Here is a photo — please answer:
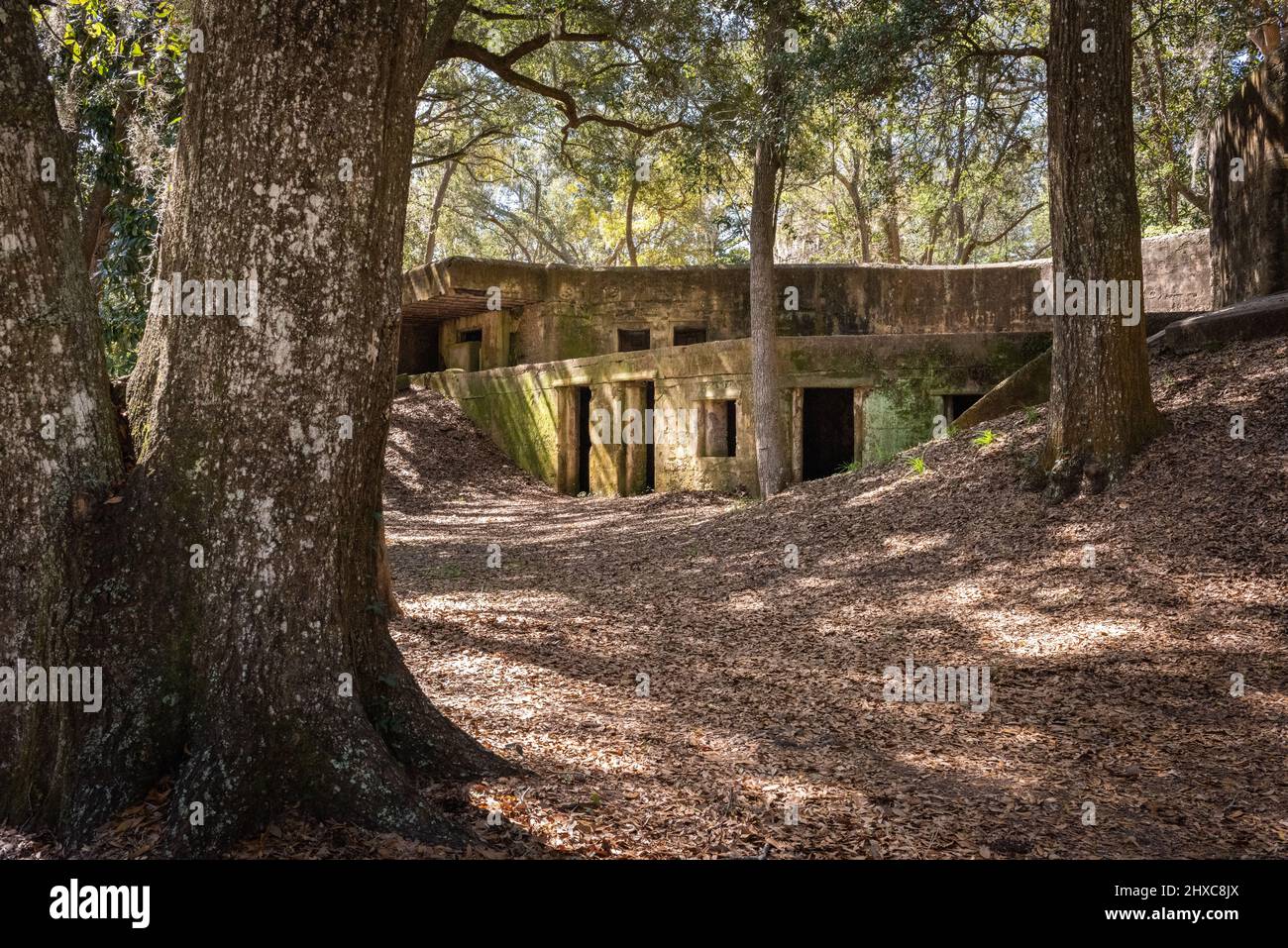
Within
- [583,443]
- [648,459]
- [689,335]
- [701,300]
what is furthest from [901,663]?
[689,335]

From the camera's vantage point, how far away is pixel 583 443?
19.8m

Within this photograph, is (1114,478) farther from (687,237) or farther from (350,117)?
(687,237)

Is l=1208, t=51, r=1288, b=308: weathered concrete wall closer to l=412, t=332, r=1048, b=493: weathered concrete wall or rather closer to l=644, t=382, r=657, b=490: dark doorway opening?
l=412, t=332, r=1048, b=493: weathered concrete wall

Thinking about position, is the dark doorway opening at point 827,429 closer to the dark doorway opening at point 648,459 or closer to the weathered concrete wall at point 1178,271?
the dark doorway opening at point 648,459

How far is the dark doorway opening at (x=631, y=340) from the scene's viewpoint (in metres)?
23.1

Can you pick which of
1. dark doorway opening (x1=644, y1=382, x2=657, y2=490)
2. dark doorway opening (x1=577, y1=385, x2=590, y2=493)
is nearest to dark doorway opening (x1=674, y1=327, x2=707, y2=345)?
dark doorway opening (x1=577, y1=385, x2=590, y2=493)

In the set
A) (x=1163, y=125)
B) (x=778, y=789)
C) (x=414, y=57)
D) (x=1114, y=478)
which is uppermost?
(x=1163, y=125)

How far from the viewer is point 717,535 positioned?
11.3 m

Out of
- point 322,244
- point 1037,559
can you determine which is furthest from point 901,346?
point 322,244

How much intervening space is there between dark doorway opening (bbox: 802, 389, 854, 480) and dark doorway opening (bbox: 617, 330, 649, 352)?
18.0 ft

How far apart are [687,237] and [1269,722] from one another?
3258 cm

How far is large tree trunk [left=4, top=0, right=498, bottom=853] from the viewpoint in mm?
3398

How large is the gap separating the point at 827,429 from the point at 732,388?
388 cm

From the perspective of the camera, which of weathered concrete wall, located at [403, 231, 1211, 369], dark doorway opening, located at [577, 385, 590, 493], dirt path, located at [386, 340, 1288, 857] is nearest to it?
dirt path, located at [386, 340, 1288, 857]
